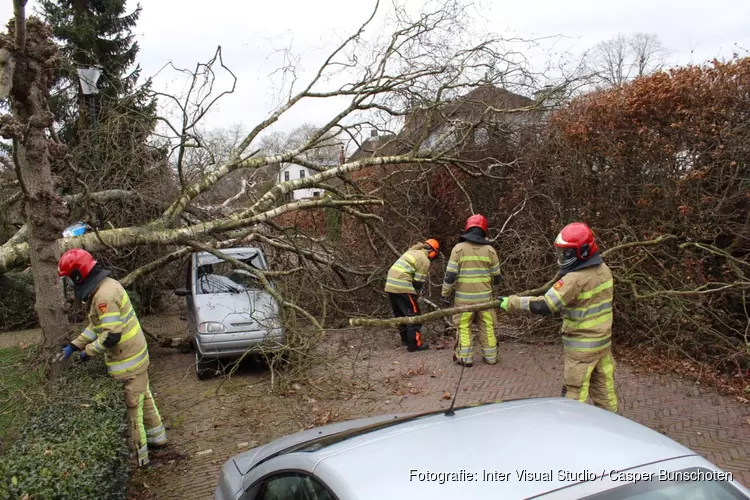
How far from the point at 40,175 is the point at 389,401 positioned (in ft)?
15.6

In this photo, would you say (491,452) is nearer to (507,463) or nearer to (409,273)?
(507,463)

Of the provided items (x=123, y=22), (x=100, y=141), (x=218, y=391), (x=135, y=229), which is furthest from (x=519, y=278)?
(x=123, y=22)

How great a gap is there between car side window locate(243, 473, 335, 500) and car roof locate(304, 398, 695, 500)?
0.07 meters

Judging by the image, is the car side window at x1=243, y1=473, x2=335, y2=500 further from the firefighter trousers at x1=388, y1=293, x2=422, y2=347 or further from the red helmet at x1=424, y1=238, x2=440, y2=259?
the red helmet at x1=424, y1=238, x2=440, y2=259

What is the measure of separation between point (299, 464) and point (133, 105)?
9.30 metres

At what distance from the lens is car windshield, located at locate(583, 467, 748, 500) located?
5.58 ft

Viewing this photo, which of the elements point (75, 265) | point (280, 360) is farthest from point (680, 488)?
point (280, 360)

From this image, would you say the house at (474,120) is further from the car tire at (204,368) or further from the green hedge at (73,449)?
the green hedge at (73,449)

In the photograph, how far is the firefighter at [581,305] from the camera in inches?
167

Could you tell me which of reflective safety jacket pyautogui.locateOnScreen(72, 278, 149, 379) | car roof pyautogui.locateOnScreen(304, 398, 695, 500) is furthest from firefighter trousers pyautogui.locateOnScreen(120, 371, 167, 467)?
car roof pyautogui.locateOnScreen(304, 398, 695, 500)

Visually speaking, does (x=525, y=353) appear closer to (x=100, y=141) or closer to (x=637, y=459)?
(x=637, y=459)

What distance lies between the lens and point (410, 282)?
830cm

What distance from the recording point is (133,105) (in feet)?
31.8

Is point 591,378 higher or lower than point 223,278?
lower
